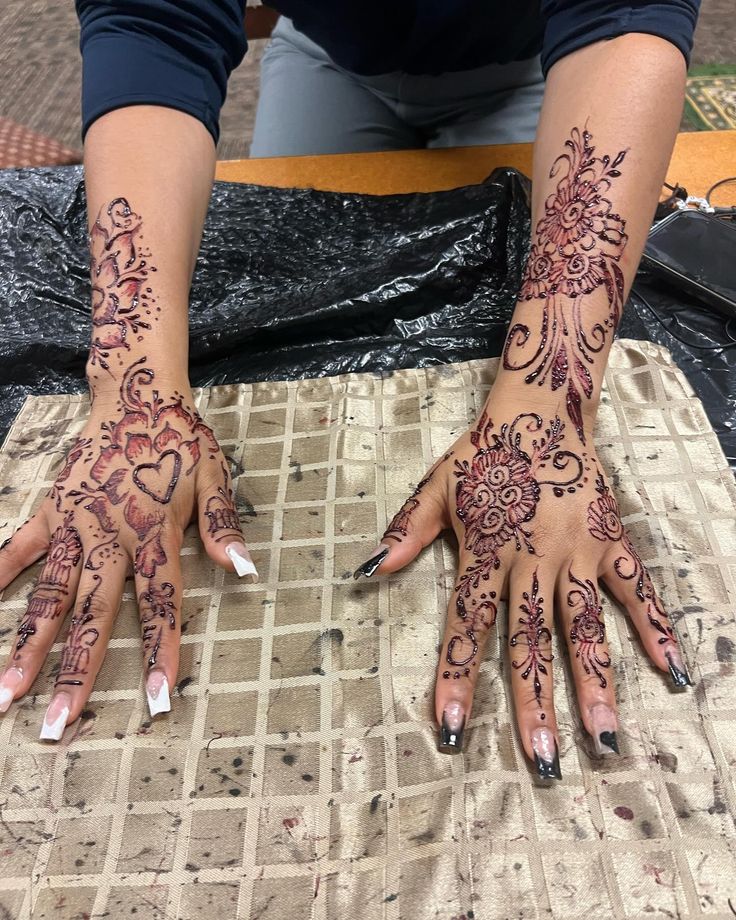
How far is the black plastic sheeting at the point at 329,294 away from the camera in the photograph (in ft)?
3.12

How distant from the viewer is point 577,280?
2.44 ft

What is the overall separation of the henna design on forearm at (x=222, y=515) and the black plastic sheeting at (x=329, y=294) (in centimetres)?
25

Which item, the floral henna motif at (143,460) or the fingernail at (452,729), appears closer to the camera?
the fingernail at (452,729)

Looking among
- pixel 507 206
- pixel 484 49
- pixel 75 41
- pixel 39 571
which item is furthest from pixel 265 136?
pixel 75 41

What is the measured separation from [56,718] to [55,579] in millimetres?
145

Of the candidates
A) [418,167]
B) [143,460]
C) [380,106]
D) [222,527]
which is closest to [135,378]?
Answer: [143,460]

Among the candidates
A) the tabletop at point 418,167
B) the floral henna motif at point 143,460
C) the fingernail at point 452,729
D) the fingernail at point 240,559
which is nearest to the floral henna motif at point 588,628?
the fingernail at point 452,729

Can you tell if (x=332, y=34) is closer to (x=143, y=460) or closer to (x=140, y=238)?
(x=140, y=238)

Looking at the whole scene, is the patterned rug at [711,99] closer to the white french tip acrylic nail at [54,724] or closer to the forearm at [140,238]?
the forearm at [140,238]

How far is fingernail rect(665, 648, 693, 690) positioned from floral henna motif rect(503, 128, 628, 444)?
0.77 ft

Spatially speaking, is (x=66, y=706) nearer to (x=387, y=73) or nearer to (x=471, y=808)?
(x=471, y=808)

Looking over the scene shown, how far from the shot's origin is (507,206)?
1.05m

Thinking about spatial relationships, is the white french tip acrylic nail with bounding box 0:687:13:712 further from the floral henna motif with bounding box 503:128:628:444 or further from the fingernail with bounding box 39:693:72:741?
the floral henna motif with bounding box 503:128:628:444

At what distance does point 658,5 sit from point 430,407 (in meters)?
0.52
